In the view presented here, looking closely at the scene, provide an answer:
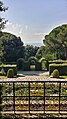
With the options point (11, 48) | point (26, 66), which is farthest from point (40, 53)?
point (26, 66)

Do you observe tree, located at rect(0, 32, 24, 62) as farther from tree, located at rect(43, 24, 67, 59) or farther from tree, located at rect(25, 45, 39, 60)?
tree, located at rect(43, 24, 67, 59)

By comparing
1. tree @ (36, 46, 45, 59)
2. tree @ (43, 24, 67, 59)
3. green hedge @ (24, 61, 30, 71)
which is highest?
tree @ (43, 24, 67, 59)

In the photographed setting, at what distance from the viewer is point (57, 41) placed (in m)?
34.8

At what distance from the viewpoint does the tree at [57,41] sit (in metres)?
34.5

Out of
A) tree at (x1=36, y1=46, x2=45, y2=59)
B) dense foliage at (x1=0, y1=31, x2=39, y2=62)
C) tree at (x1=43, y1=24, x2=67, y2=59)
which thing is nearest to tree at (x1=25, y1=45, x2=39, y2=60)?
dense foliage at (x1=0, y1=31, x2=39, y2=62)

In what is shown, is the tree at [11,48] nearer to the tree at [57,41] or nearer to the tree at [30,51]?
the tree at [30,51]

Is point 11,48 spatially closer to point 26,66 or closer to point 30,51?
point 30,51

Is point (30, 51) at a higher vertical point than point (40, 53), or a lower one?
higher

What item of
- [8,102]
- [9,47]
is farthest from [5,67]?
[8,102]

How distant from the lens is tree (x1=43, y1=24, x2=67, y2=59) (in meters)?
34.5

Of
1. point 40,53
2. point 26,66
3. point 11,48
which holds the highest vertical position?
point 11,48

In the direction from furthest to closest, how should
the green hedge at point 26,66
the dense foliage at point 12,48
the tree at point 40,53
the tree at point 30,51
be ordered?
the tree at point 30,51, the tree at point 40,53, the dense foliage at point 12,48, the green hedge at point 26,66

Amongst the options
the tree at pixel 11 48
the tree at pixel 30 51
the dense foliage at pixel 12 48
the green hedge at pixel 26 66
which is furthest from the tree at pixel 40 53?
the green hedge at pixel 26 66

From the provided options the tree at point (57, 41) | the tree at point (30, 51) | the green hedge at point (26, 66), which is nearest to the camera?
the green hedge at point (26, 66)
